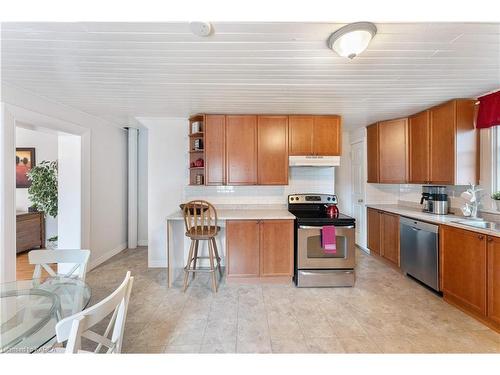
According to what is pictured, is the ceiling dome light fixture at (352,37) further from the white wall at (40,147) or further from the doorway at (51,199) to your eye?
the white wall at (40,147)

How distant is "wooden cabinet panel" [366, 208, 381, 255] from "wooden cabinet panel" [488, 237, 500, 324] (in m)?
1.66

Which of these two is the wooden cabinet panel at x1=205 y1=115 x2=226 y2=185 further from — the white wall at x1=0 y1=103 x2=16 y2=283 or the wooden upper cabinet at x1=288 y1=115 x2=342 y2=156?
the white wall at x1=0 y1=103 x2=16 y2=283

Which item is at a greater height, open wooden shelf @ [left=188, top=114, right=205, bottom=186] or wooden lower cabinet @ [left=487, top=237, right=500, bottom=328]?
open wooden shelf @ [left=188, top=114, right=205, bottom=186]

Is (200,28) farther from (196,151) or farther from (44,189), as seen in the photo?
(44,189)

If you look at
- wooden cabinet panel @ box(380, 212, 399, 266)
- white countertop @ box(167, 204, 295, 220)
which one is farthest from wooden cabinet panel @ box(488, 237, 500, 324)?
white countertop @ box(167, 204, 295, 220)

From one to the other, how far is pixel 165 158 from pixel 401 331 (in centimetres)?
348

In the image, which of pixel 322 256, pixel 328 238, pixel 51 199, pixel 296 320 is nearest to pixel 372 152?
pixel 328 238

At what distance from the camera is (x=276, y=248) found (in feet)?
9.61

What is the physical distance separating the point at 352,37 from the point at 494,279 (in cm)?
234

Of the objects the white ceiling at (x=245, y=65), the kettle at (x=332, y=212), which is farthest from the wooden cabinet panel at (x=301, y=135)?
the kettle at (x=332, y=212)

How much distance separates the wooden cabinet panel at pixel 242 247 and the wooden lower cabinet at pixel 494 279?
7.22ft

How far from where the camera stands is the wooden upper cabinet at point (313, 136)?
3.27m

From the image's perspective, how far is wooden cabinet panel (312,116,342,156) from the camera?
3.28 m

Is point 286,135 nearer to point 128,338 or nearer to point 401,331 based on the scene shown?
point 401,331
